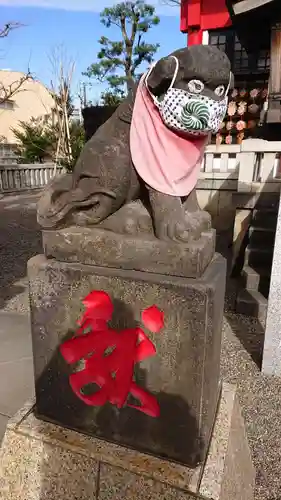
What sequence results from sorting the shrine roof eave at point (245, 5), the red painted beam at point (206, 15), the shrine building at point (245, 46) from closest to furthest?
the shrine roof eave at point (245, 5)
the shrine building at point (245, 46)
the red painted beam at point (206, 15)

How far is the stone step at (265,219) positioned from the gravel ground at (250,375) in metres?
0.85

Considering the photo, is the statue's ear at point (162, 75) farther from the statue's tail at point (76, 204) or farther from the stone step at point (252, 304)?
the stone step at point (252, 304)

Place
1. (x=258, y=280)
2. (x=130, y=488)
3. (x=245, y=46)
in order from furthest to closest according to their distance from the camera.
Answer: (x=245, y=46), (x=258, y=280), (x=130, y=488)

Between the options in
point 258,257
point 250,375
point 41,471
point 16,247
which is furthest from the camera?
point 16,247

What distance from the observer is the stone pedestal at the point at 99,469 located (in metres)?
1.32

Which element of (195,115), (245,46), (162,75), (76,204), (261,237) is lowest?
(261,237)

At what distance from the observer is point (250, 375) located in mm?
2752

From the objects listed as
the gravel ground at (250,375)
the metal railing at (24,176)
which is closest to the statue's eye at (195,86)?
the gravel ground at (250,375)

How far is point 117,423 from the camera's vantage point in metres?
1.43

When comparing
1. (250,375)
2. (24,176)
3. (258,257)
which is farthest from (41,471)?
(24,176)

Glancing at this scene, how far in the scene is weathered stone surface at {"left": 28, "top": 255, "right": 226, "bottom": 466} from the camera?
125 cm

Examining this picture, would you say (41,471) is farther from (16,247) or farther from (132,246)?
(16,247)

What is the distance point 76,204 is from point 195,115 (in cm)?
56

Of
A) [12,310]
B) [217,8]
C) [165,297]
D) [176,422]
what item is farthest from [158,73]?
[217,8]
